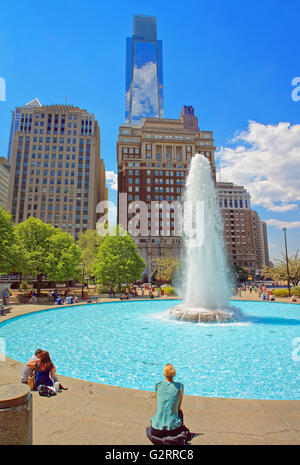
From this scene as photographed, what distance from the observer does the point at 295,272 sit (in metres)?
41.9

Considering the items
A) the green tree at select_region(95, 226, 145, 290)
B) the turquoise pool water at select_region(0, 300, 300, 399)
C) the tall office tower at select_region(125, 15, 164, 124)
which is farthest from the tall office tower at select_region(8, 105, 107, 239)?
the tall office tower at select_region(125, 15, 164, 124)

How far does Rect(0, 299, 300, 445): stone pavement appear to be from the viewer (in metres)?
4.27

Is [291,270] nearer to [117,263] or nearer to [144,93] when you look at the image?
[117,263]

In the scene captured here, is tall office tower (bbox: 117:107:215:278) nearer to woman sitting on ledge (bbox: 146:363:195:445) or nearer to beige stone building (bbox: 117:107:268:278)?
beige stone building (bbox: 117:107:268:278)

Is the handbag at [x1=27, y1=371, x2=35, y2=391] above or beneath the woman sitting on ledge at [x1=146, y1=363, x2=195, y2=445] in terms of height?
beneath

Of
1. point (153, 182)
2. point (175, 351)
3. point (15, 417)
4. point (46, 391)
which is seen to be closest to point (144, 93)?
point (153, 182)

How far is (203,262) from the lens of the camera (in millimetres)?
21469

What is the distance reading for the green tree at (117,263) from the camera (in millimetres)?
36938

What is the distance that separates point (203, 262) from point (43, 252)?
67.6 ft

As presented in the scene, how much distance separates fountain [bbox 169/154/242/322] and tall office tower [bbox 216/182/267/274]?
118055 mm

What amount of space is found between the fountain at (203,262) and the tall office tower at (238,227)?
4648 inches

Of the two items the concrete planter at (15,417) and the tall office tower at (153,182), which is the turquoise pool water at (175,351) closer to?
the concrete planter at (15,417)

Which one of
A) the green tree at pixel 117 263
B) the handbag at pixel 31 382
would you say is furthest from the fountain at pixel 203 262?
the green tree at pixel 117 263
